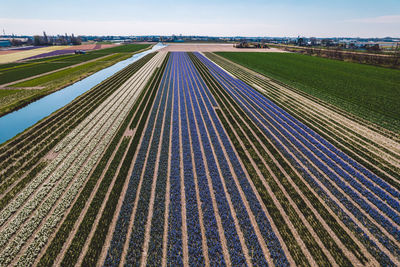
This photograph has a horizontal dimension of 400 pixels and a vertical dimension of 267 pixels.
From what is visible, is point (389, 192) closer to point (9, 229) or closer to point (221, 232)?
point (221, 232)

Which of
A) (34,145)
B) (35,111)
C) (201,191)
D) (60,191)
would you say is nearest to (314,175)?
(201,191)

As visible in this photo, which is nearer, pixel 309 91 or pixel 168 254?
pixel 168 254

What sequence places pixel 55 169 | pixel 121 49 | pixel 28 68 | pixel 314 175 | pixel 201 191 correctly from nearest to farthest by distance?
pixel 201 191 < pixel 314 175 < pixel 55 169 < pixel 28 68 < pixel 121 49

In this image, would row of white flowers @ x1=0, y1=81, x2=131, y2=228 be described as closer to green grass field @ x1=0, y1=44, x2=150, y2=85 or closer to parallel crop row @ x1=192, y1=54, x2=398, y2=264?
parallel crop row @ x1=192, y1=54, x2=398, y2=264

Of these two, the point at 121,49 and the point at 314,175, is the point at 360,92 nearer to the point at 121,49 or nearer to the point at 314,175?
the point at 314,175

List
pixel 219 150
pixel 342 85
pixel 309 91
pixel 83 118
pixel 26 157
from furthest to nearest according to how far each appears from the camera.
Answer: pixel 342 85, pixel 309 91, pixel 83 118, pixel 219 150, pixel 26 157

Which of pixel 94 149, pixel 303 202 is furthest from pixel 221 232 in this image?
pixel 94 149
